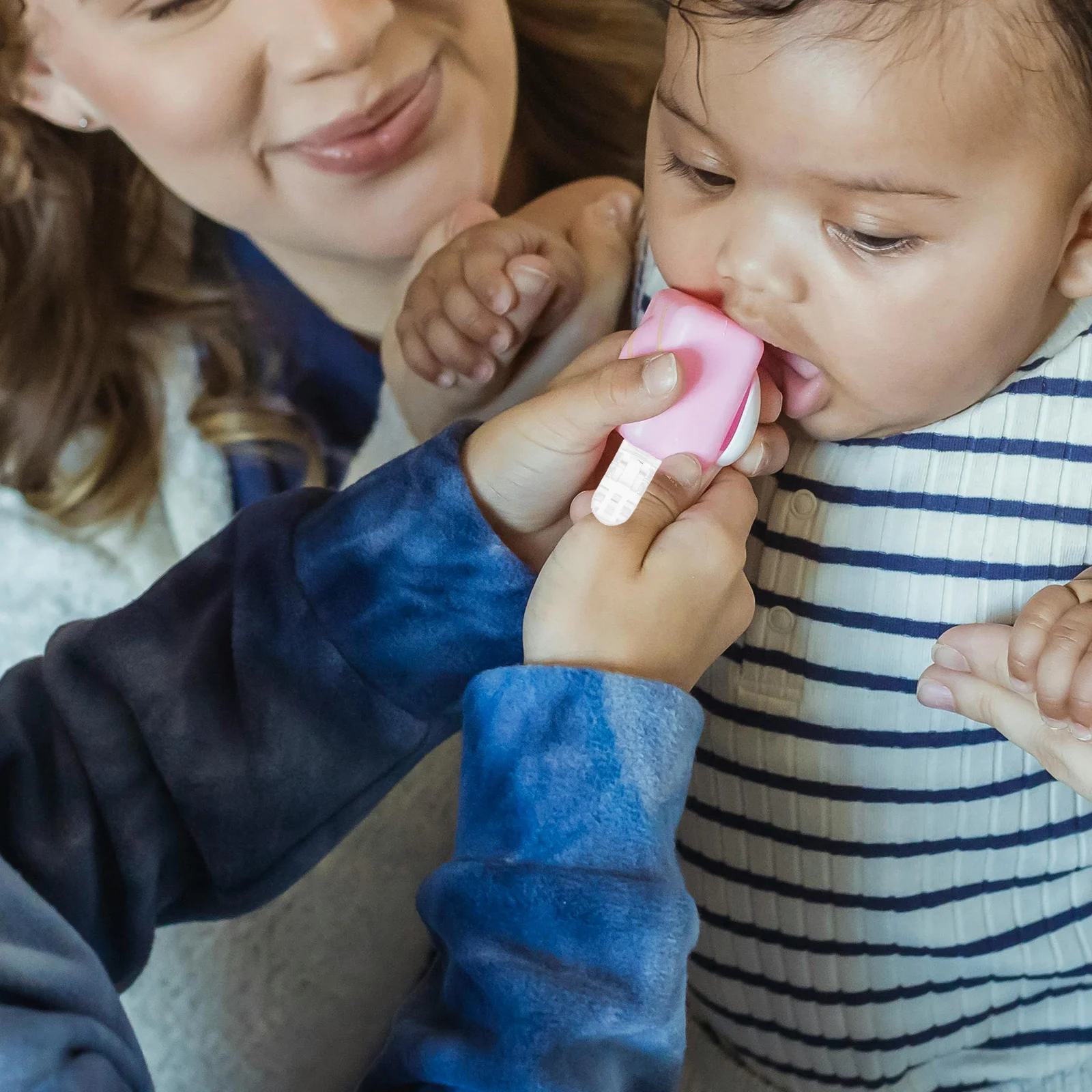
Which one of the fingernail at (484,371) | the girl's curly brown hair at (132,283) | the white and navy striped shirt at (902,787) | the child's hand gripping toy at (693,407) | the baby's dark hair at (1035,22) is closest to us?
the baby's dark hair at (1035,22)

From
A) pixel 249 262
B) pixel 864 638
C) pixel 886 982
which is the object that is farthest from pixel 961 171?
pixel 249 262

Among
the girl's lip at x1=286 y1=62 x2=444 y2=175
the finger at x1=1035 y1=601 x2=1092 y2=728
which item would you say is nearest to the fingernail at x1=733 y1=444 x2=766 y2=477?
the finger at x1=1035 y1=601 x2=1092 y2=728

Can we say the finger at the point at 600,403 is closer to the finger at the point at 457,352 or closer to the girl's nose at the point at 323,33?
the finger at the point at 457,352

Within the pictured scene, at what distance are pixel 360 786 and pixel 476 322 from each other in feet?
1.22

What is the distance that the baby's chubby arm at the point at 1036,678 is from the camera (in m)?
0.63

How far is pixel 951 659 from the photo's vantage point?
0.74 m

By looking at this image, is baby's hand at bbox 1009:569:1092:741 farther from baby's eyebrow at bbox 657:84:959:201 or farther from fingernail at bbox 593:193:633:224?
fingernail at bbox 593:193:633:224

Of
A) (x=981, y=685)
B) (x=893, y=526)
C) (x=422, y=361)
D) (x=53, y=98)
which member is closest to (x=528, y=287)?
(x=422, y=361)

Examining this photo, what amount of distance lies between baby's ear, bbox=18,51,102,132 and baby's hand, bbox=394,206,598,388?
1.25 feet

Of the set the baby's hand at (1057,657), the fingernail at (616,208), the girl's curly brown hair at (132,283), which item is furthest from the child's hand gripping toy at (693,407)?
the girl's curly brown hair at (132,283)

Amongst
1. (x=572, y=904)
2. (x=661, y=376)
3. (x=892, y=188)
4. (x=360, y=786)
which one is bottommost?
(x=360, y=786)

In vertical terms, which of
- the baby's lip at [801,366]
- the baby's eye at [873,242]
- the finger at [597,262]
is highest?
the baby's eye at [873,242]

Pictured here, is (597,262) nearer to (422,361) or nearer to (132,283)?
(422,361)

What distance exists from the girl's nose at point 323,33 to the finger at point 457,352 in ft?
0.80
